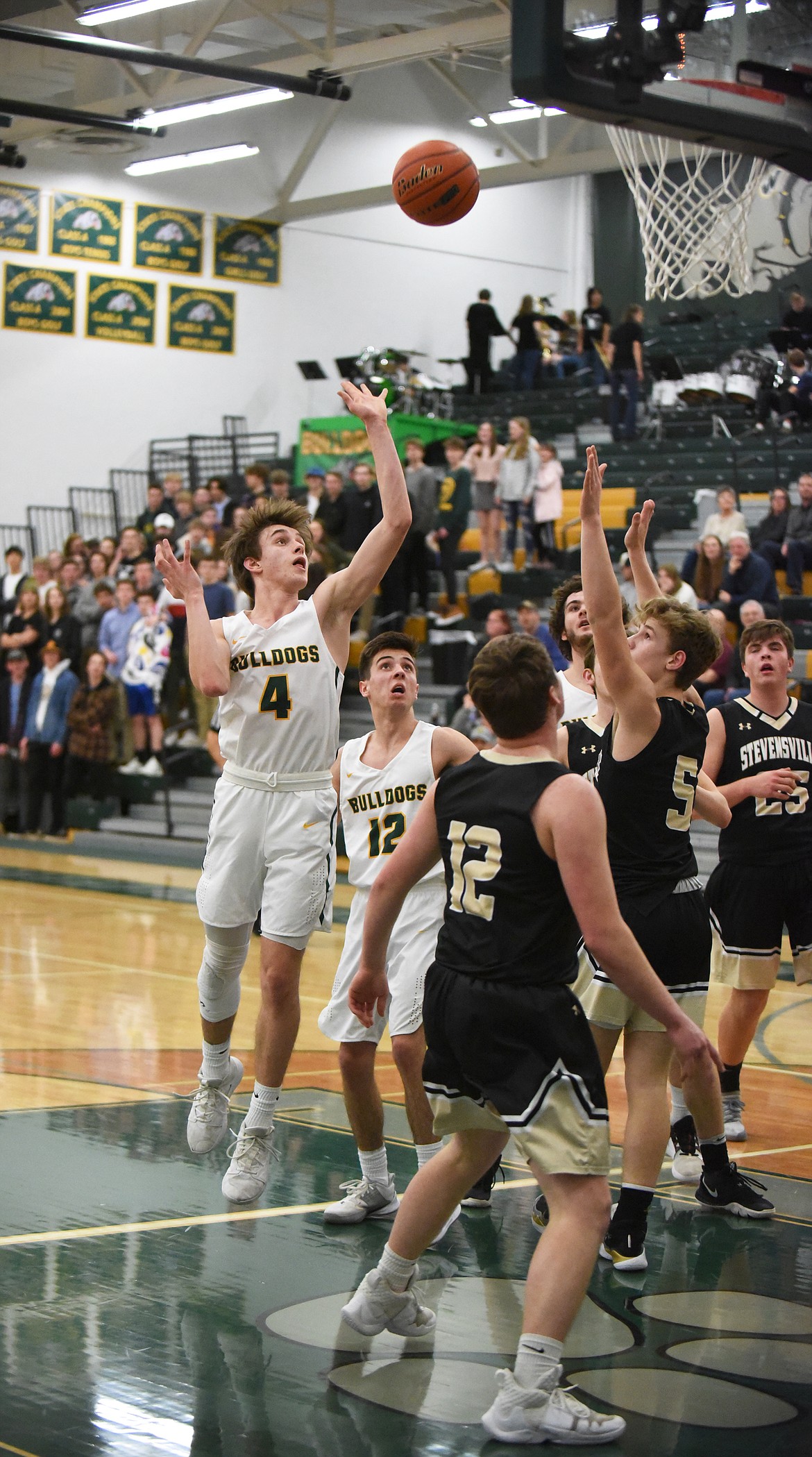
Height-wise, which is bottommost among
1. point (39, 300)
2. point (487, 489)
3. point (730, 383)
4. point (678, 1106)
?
point (678, 1106)

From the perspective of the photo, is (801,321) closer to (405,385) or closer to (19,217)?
(405,385)

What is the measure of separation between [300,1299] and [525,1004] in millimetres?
1326

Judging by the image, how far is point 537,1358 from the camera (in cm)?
344

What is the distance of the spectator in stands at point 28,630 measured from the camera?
57.2 feet

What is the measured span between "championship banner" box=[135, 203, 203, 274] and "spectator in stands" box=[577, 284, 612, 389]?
20.7ft

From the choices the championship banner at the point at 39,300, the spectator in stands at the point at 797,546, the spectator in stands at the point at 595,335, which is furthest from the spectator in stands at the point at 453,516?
the championship banner at the point at 39,300

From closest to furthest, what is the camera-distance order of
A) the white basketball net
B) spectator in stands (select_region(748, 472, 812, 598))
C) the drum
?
the white basketball net → spectator in stands (select_region(748, 472, 812, 598)) → the drum

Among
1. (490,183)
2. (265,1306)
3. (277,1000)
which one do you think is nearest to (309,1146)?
(277,1000)

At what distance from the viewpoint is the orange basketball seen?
7062mm

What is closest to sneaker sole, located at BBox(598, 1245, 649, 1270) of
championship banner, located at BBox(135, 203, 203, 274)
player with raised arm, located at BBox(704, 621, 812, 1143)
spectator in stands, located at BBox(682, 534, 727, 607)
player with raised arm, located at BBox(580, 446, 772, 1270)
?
player with raised arm, located at BBox(580, 446, 772, 1270)

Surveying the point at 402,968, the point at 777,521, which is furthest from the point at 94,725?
the point at 402,968

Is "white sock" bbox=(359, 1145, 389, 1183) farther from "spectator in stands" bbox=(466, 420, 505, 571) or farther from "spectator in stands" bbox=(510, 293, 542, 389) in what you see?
"spectator in stands" bbox=(510, 293, 542, 389)

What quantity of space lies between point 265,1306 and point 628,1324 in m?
0.93

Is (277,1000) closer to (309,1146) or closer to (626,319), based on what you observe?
(309,1146)
